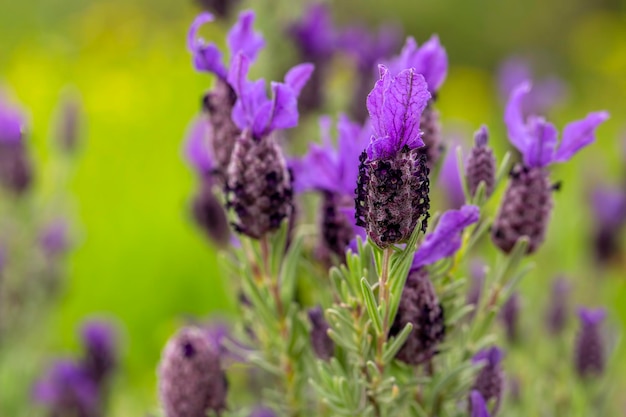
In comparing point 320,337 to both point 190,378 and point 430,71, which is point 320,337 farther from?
point 430,71

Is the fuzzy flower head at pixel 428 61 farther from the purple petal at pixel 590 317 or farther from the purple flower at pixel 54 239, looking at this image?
the purple flower at pixel 54 239

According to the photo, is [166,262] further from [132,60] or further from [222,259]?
[222,259]

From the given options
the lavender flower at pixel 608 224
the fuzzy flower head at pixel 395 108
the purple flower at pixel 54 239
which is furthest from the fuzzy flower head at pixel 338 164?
the purple flower at pixel 54 239

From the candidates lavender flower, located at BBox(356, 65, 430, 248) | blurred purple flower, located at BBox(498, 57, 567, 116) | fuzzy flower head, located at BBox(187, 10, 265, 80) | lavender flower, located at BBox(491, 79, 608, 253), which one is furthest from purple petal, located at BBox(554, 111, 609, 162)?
blurred purple flower, located at BBox(498, 57, 567, 116)

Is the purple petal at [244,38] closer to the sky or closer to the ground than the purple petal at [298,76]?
closer to the sky

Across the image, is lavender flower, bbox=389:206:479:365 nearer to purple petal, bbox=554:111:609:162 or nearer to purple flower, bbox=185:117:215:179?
purple petal, bbox=554:111:609:162

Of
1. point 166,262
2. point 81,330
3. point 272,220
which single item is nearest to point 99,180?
point 166,262
